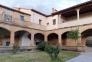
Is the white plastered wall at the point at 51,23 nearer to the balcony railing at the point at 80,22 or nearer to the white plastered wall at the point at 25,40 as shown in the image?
the balcony railing at the point at 80,22

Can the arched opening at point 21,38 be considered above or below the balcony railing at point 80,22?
below

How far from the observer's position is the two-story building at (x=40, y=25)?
18.9 meters

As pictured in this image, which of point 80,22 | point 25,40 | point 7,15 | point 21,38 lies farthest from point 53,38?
point 7,15

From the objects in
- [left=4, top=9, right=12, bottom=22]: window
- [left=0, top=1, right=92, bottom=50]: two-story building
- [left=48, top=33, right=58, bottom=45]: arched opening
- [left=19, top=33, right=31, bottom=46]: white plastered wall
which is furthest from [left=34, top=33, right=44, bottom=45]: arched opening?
[left=4, top=9, right=12, bottom=22]: window

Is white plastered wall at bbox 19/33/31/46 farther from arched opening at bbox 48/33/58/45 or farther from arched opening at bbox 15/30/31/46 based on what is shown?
arched opening at bbox 48/33/58/45

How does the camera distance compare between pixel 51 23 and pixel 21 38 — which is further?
pixel 51 23

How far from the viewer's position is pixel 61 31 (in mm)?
22688

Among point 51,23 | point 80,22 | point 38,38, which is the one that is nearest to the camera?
point 80,22

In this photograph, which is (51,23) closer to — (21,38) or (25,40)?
(25,40)

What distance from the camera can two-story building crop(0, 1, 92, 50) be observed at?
62.0 feet

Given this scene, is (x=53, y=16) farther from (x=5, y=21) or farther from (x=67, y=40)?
(x=5, y=21)

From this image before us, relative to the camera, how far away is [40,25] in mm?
24422

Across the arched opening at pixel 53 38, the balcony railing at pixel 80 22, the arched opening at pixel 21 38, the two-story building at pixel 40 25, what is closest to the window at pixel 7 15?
the two-story building at pixel 40 25

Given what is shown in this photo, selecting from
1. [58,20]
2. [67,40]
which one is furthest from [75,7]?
[67,40]
